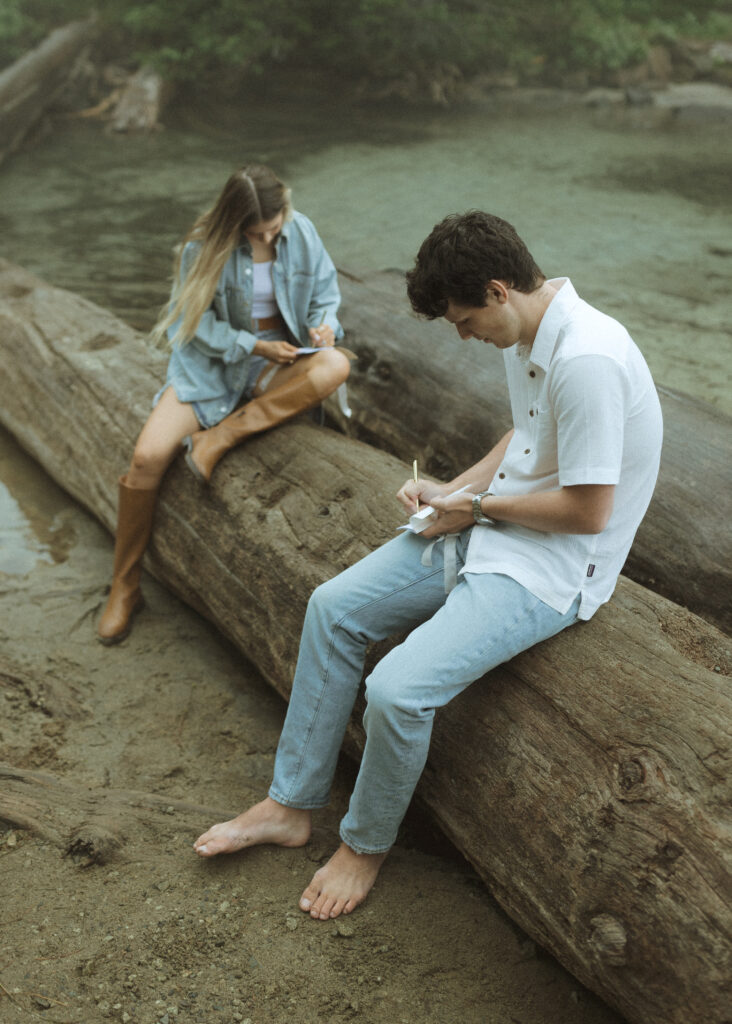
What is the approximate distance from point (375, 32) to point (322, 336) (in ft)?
46.8

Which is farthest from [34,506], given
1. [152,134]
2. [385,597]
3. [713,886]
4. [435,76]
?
[435,76]

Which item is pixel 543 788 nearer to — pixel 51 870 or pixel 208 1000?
pixel 208 1000

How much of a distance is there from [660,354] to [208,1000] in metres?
4.85

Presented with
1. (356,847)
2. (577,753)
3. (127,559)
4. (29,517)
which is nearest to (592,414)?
(577,753)

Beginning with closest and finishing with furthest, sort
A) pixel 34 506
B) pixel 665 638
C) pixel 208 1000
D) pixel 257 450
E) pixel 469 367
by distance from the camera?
pixel 208 1000
pixel 665 638
pixel 257 450
pixel 469 367
pixel 34 506

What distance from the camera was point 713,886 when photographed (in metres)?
1.85

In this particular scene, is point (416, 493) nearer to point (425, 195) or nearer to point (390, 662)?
point (390, 662)

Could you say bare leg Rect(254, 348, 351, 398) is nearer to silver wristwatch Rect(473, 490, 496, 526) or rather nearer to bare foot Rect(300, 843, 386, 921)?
silver wristwatch Rect(473, 490, 496, 526)

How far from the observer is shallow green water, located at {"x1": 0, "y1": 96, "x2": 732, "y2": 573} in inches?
281

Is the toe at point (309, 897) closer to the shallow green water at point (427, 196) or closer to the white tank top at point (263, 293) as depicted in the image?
the white tank top at point (263, 293)

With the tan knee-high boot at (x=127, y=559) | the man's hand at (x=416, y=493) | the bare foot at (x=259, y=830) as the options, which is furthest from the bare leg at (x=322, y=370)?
the bare foot at (x=259, y=830)

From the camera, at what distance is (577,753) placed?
2.14 metres

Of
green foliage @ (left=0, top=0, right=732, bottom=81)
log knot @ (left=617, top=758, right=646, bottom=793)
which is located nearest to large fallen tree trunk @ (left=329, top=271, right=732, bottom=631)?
log knot @ (left=617, top=758, right=646, bottom=793)

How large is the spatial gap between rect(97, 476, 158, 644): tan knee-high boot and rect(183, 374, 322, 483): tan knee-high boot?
26cm
